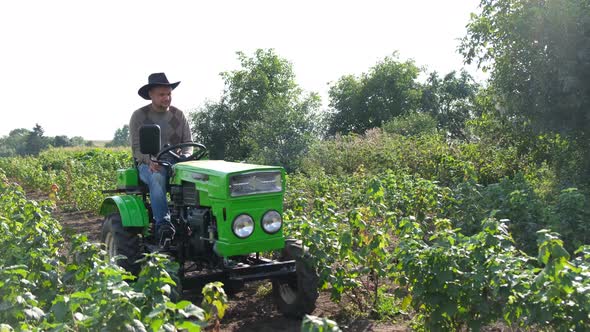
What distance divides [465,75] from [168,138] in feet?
128

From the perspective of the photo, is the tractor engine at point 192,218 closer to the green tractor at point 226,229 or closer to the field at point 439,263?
the green tractor at point 226,229

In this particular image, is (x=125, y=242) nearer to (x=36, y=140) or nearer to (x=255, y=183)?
(x=255, y=183)

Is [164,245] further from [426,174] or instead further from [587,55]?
[426,174]

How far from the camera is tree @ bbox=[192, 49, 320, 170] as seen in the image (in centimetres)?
2141

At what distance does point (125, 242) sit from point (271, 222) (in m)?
1.51

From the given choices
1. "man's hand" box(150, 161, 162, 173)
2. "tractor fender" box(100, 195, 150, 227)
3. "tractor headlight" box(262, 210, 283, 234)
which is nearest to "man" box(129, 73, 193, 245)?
"man's hand" box(150, 161, 162, 173)

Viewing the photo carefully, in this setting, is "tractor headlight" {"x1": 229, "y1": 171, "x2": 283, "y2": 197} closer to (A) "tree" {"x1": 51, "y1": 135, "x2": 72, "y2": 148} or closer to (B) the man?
(B) the man

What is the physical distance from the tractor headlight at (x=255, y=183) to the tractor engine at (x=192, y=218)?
42 cm

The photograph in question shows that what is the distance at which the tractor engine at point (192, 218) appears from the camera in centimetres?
518

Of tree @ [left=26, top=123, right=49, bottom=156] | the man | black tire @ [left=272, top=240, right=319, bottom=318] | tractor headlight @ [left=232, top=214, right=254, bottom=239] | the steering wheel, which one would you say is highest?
tree @ [left=26, top=123, right=49, bottom=156]

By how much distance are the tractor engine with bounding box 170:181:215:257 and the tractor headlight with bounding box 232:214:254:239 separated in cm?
28

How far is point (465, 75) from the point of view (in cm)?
4241

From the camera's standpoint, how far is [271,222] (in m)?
5.05

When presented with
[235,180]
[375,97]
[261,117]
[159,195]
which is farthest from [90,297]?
[375,97]
